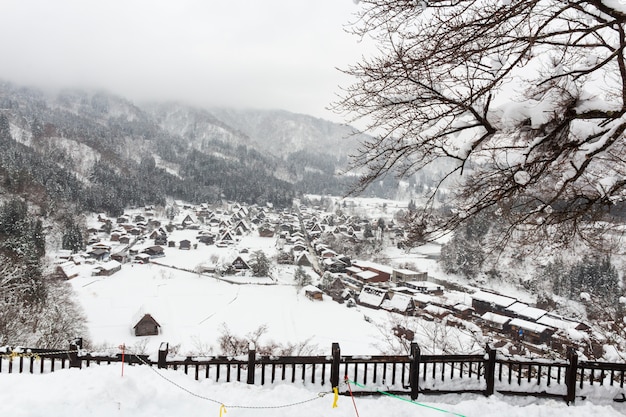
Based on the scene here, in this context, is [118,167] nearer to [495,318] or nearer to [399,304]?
[399,304]

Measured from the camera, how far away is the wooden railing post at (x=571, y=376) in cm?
468

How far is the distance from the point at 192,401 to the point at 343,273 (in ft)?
109

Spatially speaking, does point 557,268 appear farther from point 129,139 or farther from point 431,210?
point 129,139

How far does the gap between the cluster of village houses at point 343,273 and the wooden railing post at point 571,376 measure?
10.2m

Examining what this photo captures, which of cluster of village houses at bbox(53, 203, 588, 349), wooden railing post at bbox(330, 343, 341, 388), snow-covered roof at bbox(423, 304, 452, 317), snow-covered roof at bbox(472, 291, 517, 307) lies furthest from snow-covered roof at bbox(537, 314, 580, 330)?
wooden railing post at bbox(330, 343, 341, 388)

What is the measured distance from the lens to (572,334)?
15938mm

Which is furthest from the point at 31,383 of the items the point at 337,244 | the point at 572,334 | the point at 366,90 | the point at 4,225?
the point at 337,244

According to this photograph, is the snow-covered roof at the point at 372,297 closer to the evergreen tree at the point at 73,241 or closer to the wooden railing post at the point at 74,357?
the wooden railing post at the point at 74,357

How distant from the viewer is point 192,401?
4035 mm

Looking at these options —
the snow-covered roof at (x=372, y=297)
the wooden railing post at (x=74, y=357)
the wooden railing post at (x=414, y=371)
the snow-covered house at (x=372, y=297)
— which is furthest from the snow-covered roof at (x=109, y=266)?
the wooden railing post at (x=414, y=371)

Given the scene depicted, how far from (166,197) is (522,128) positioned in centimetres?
9053

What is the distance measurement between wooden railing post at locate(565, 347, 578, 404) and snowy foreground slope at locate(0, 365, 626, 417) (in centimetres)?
11

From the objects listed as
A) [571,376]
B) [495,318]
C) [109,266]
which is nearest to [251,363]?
[571,376]

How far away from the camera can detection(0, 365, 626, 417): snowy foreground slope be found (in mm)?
3717
